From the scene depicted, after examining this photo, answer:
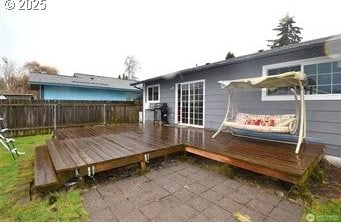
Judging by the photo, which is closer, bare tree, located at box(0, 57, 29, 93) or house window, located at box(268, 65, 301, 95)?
house window, located at box(268, 65, 301, 95)

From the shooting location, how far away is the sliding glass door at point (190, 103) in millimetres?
6784

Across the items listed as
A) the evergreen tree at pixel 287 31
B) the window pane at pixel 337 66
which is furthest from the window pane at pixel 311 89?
the evergreen tree at pixel 287 31

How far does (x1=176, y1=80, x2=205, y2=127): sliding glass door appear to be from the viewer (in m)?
6.78

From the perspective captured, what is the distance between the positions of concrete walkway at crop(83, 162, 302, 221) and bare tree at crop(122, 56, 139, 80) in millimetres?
28486

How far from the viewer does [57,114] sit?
8.68 meters

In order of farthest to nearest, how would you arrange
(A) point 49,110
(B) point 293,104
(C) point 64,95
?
(C) point 64,95
(A) point 49,110
(B) point 293,104

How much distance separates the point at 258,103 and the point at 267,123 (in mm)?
1028

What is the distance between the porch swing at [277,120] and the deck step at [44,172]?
12.2ft

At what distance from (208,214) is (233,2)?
7.45 metres

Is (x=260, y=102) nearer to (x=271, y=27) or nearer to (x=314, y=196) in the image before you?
(x=314, y=196)

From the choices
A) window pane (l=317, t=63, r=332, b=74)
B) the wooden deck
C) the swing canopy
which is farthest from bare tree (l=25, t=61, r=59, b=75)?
window pane (l=317, t=63, r=332, b=74)

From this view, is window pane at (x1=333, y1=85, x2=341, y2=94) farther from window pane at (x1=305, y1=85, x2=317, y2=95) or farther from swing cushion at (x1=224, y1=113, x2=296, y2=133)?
swing cushion at (x1=224, y1=113, x2=296, y2=133)

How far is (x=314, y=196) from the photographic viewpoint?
2496mm

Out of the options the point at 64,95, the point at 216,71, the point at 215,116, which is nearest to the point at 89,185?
the point at 215,116
